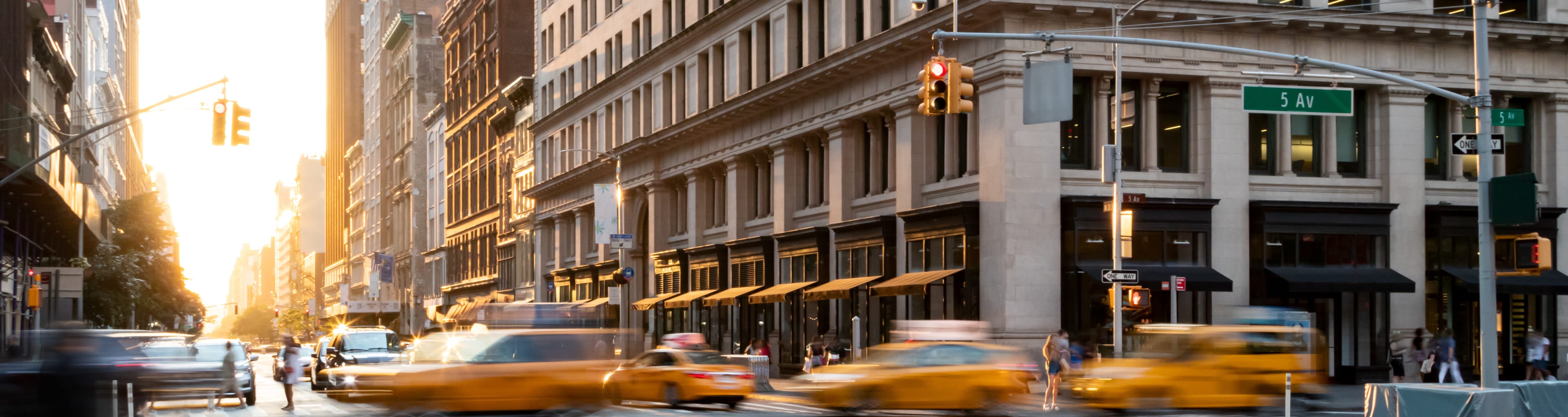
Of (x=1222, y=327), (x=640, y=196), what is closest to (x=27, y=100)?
(x=640, y=196)

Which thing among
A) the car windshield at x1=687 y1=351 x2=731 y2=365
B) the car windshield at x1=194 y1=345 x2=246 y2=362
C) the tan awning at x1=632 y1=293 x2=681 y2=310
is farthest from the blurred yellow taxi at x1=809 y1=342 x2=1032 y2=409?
the tan awning at x1=632 y1=293 x2=681 y2=310

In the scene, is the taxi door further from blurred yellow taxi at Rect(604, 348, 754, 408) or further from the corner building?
the corner building

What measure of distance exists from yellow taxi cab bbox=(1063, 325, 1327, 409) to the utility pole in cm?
309

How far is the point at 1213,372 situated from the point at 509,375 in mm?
10886

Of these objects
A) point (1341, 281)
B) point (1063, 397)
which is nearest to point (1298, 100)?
point (1063, 397)

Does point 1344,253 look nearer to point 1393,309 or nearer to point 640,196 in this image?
point 1393,309

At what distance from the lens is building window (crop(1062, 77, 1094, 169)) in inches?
1405

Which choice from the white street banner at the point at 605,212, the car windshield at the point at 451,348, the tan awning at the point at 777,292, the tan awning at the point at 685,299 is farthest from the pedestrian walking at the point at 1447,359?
the white street banner at the point at 605,212

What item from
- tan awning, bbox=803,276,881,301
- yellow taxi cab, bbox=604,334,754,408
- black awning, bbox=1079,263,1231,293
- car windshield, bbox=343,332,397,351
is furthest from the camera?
tan awning, bbox=803,276,881,301

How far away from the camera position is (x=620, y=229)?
58.9 meters

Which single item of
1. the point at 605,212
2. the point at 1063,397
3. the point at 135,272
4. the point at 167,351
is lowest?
the point at 1063,397

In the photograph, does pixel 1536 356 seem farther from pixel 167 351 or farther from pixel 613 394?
pixel 167 351

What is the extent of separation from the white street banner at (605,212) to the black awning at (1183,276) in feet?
80.2

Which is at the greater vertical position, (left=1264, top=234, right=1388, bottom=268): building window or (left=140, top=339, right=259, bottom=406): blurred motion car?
(left=1264, top=234, right=1388, bottom=268): building window
